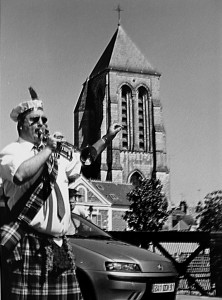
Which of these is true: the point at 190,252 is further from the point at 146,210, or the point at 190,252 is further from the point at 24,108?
the point at 24,108

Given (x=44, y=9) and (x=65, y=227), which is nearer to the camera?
(x=65, y=227)

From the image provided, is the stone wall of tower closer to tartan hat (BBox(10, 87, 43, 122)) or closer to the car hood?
the car hood

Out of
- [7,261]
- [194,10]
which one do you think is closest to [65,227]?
[7,261]

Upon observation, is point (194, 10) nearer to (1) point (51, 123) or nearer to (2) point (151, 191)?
(1) point (51, 123)

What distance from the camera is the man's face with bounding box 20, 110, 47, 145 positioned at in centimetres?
221

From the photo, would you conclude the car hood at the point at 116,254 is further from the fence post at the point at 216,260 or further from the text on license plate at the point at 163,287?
the fence post at the point at 216,260

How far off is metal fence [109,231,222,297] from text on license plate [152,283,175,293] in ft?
3.07

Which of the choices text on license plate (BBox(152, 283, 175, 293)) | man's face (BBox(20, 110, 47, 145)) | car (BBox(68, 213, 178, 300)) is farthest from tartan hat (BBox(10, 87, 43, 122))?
text on license plate (BBox(152, 283, 175, 293))

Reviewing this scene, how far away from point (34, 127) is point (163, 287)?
1.46 metres

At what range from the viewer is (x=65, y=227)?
7.02ft

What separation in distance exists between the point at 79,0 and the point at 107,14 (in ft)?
0.64

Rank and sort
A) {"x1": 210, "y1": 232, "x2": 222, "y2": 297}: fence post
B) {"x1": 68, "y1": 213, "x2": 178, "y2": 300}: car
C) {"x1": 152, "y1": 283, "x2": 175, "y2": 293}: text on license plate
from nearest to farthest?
1. {"x1": 68, "y1": 213, "x2": 178, "y2": 300}: car
2. {"x1": 152, "y1": 283, "x2": 175, "y2": 293}: text on license plate
3. {"x1": 210, "y1": 232, "x2": 222, "y2": 297}: fence post

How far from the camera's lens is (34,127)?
2217 millimetres

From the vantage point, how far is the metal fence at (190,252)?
4184 mm
